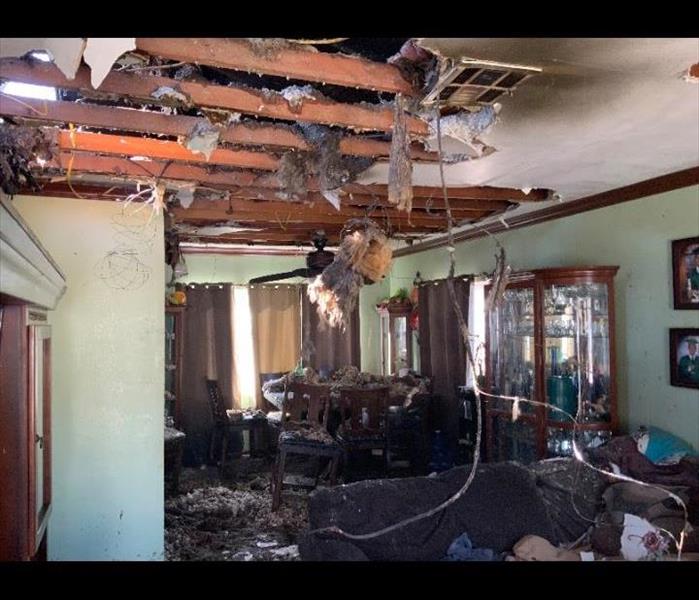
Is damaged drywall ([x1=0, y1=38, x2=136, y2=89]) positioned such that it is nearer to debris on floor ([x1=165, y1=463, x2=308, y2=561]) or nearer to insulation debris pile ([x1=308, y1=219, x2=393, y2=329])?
insulation debris pile ([x1=308, y1=219, x2=393, y2=329])

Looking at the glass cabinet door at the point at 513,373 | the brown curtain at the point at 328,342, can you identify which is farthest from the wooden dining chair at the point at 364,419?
the brown curtain at the point at 328,342

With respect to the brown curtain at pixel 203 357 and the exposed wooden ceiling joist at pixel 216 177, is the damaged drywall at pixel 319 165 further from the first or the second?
the brown curtain at pixel 203 357

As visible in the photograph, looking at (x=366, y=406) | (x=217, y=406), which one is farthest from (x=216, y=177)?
(x=217, y=406)

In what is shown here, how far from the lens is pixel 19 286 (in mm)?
1501

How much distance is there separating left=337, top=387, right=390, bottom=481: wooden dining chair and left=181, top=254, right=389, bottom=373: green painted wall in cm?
265

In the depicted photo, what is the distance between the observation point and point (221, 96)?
2016 mm

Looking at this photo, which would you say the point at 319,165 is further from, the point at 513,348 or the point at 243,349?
the point at 243,349

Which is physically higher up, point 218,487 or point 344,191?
point 344,191

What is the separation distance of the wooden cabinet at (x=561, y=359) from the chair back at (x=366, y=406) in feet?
3.12

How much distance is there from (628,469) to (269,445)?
166 inches

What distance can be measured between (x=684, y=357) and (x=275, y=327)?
462 cm

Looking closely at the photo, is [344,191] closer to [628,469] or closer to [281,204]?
[281,204]

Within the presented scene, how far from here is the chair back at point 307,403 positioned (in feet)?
15.6
